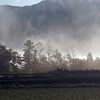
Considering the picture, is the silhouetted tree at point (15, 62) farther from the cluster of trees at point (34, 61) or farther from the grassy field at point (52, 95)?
the grassy field at point (52, 95)

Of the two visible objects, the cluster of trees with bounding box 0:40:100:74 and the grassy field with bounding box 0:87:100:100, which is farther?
the cluster of trees with bounding box 0:40:100:74

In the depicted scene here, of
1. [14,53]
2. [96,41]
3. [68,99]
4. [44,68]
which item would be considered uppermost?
[96,41]

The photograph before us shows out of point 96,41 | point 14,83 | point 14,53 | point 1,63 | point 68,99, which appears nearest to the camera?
point 68,99

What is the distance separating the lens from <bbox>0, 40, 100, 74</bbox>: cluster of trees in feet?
314

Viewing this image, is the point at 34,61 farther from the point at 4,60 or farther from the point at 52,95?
the point at 52,95

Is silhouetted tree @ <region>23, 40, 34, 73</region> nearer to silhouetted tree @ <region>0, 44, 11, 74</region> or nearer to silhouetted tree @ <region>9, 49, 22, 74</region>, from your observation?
silhouetted tree @ <region>9, 49, 22, 74</region>

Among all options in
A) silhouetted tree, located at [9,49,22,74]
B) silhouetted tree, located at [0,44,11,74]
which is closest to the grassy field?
silhouetted tree, located at [0,44,11,74]

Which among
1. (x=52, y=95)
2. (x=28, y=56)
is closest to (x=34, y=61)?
(x=28, y=56)

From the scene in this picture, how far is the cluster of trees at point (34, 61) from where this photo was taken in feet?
314

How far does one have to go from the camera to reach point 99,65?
4446 inches

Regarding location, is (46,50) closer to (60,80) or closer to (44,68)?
(44,68)

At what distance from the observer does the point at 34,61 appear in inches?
3900

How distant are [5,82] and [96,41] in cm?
15680

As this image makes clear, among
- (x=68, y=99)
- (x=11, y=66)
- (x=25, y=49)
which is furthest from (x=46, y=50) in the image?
(x=68, y=99)
